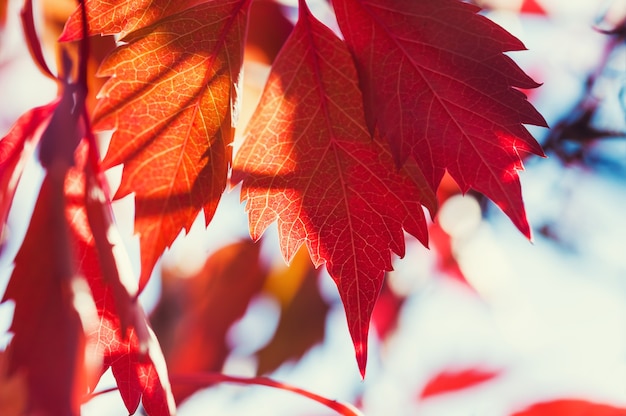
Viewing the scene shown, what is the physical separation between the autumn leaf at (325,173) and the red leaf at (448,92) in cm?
4

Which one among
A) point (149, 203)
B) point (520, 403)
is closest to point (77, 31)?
point (149, 203)

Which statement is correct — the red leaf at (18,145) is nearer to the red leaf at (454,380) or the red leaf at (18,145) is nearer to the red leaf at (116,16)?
the red leaf at (116,16)

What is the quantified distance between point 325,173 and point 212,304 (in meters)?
0.75

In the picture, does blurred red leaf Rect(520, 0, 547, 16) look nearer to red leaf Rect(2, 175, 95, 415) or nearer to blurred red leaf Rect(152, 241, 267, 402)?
blurred red leaf Rect(152, 241, 267, 402)

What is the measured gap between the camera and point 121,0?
1.47 ft

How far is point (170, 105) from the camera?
0.45 metres

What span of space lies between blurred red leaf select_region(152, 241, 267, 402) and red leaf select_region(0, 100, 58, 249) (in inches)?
26.6

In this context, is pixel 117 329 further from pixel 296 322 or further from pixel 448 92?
pixel 296 322

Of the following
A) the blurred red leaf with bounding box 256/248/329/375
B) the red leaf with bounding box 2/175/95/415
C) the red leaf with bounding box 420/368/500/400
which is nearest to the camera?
the red leaf with bounding box 2/175/95/415

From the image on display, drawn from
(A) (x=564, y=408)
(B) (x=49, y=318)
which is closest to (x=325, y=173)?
(B) (x=49, y=318)

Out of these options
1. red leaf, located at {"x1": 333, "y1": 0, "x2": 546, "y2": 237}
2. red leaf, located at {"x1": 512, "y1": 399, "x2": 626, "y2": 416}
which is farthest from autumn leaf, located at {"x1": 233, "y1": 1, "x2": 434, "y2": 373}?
red leaf, located at {"x1": 512, "y1": 399, "x2": 626, "y2": 416}

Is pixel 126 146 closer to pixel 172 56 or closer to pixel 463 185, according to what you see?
pixel 172 56

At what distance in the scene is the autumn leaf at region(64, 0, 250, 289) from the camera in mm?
430

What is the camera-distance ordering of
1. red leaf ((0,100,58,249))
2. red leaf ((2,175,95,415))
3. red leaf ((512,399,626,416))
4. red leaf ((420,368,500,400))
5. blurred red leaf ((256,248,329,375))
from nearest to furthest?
red leaf ((2,175,95,415))
red leaf ((0,100,58,249))
red leaf ((512,399,626,416))
red leaf ((420,368,500,400))
blurred red leaf ((256,248,329,375))
